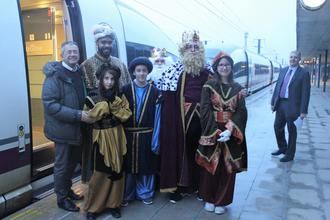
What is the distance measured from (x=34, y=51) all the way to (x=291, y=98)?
4234mm

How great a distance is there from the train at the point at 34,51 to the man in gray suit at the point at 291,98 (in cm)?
241

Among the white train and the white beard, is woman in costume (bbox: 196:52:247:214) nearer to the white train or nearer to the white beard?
the white beard

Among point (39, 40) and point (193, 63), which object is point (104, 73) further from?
point (39, 40)

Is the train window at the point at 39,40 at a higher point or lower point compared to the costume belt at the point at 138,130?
higher

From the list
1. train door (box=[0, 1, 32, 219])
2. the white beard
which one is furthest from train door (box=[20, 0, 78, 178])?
the white beard

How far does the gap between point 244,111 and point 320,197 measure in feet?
5.18

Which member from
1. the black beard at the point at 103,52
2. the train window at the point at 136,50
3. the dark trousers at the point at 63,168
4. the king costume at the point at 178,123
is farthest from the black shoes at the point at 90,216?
the train window at the point at 136,50

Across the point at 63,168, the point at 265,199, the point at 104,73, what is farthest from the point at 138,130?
the point at 265,199

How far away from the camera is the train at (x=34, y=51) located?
139 inches

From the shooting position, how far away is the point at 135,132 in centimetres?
409

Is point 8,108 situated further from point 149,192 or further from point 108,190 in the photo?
point 149,192

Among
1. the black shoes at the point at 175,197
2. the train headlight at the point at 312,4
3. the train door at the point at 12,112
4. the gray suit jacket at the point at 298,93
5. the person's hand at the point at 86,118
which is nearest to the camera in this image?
the train door at the point at 12,112

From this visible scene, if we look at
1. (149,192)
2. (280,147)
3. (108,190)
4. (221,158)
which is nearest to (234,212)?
(221,158)

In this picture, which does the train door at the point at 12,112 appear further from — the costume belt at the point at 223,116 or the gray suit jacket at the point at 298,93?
the gray suit jacket at the point at 298,93
